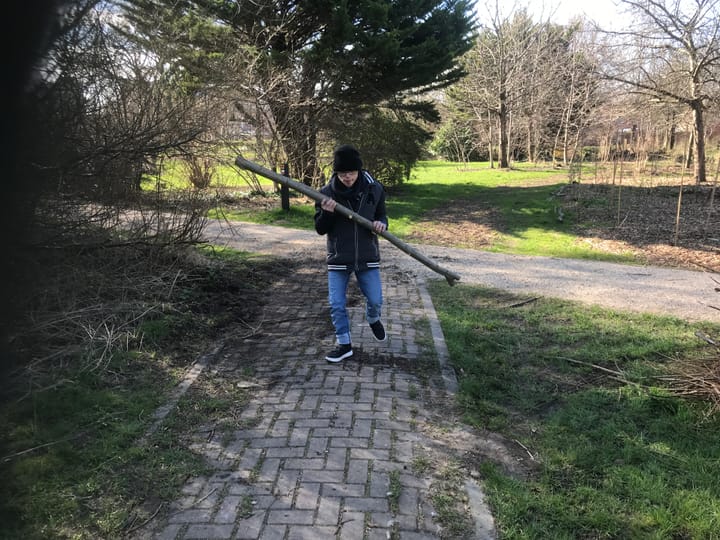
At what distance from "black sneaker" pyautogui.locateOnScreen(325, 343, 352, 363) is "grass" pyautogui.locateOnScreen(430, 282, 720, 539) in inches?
38.5

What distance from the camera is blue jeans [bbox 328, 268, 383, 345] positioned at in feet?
14.5

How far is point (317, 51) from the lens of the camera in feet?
40.2

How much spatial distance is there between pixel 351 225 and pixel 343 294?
609 millimetres

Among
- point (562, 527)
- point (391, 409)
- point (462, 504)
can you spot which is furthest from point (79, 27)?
point (562, 527)

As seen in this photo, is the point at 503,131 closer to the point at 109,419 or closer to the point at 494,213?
the point at 494,213

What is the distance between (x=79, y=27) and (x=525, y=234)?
10753 millimetres

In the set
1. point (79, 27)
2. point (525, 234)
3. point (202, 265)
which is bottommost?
point (525, 234)

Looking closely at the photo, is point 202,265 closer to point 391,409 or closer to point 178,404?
point 178,404

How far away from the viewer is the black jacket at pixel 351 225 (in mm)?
4344

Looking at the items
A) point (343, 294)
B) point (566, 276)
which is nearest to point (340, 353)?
point (343, 294)

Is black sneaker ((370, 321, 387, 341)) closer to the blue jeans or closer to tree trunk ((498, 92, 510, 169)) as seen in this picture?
the blue jeans

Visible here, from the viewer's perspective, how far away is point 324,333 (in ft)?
17.0

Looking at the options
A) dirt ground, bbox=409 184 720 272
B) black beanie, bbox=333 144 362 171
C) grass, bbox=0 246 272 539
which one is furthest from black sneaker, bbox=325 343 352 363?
dirt ground, bbox=409 184 720 272

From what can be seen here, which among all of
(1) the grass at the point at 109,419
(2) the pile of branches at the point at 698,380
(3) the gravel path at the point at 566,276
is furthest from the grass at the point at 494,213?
(2) the pile of branches at the point at 698,380
